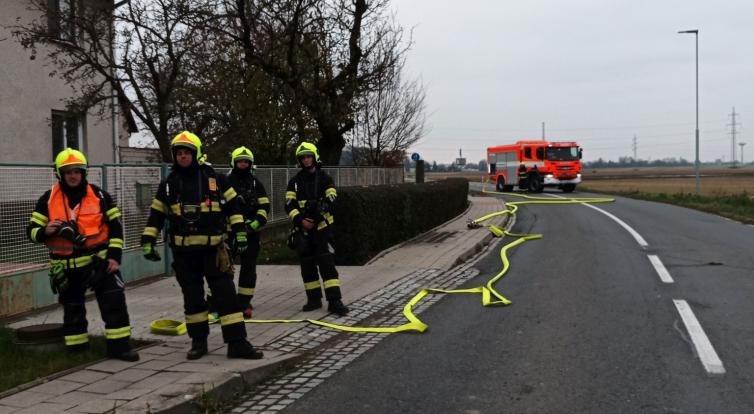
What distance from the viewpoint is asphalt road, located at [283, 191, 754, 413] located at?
4434 mm

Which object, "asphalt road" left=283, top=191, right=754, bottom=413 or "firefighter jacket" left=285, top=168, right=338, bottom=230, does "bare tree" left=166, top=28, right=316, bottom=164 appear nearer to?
"asphalt road" left=283, top=191, right=754, bottom=413

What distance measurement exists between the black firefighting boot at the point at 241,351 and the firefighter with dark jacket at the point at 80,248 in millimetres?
772

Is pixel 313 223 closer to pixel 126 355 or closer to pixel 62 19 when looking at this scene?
pixel 126 355

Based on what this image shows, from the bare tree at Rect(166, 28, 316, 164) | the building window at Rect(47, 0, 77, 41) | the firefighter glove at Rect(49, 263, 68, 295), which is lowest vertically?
the firefighter glove at Rect(49, 263, 68, 295)

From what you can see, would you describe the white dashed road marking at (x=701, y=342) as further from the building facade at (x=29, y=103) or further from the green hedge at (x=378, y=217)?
the building facade at (x=29, y=103)

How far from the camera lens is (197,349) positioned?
5383 millimetres

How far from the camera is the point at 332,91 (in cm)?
1767

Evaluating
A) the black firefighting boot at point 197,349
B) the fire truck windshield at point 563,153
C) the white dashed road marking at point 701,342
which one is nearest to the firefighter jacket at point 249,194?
the black firefighting boot at point 197,349

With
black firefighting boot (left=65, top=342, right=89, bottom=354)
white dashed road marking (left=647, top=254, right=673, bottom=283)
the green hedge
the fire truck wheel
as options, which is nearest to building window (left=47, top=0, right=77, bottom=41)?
the green hedge

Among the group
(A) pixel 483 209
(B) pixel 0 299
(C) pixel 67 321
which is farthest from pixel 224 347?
(A) pixel 483 209

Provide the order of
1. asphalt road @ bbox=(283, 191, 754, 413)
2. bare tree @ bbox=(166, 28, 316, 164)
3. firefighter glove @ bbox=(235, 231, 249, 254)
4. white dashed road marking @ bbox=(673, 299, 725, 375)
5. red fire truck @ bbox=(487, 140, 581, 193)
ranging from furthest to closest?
red fire truck @ bbox=(487, 140, 581, 193) < bare tree @ bbox=(166, 28, 316, 164) < firefighter glove @ bbox=(235, 231, 249, 254) < white dashed road marking @ bbox=(673, 299, 725, 375) < asphalt road @ bbox=(283, 191, 754, 413)

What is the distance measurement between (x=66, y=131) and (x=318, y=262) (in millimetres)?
12024

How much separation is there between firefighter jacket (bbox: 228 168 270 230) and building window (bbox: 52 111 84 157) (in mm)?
10320

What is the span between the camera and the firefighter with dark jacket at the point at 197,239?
5.29 metres
